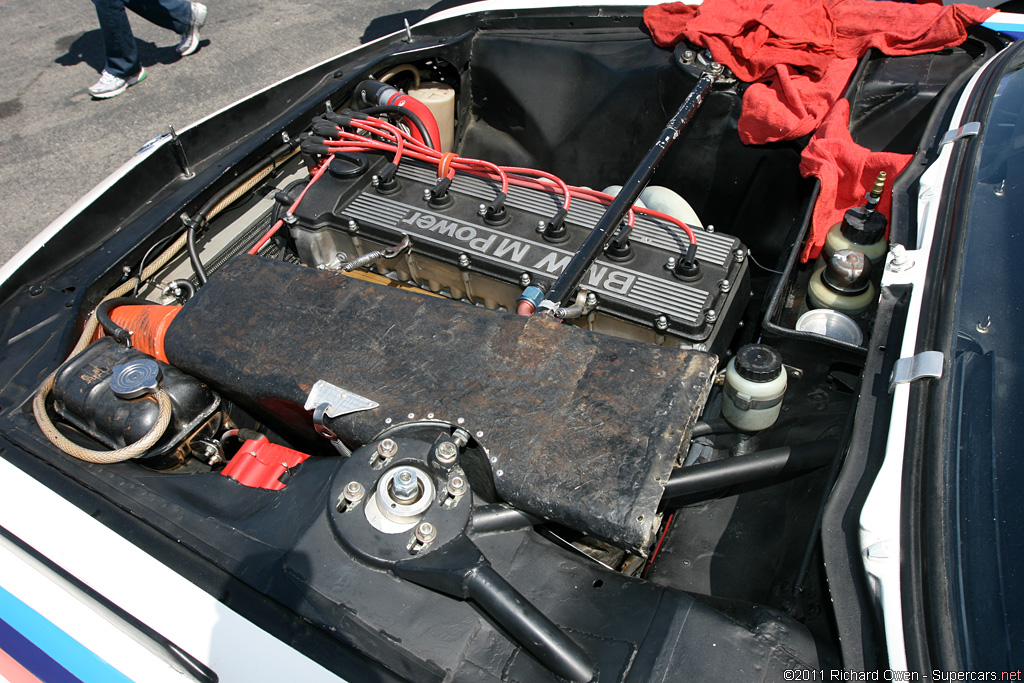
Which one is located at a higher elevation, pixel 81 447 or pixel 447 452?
pixel 447 452

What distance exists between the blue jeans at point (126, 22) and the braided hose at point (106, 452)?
14.7 feet

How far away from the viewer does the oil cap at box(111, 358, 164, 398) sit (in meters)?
1.46

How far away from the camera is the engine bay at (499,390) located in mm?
1112

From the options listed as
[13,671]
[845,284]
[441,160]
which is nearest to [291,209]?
[441,160]

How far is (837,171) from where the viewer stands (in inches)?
76.8

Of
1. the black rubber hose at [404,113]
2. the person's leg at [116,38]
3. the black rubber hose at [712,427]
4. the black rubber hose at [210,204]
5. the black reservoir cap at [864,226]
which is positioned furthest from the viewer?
the person's leg at [116,38]

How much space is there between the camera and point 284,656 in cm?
110

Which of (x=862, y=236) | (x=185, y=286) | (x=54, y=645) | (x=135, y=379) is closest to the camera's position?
(x=54, y=645)

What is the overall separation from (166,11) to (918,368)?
19.6 feet

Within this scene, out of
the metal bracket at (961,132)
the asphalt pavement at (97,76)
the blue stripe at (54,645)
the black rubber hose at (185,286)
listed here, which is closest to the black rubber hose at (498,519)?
the blue stripe at (54,645)

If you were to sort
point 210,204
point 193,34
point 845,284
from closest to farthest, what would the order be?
point 845,284, point 210,204, point 193,34

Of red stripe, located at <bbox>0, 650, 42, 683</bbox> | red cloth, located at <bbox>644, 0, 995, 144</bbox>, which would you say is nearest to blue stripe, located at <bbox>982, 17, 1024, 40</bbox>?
red cloth, located at <bbox>644, 0, 995, 144</bbox>

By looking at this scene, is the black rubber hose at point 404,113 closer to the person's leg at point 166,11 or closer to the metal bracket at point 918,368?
the metal bracket at point 918,368

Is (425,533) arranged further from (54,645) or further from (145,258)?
(145,258)
